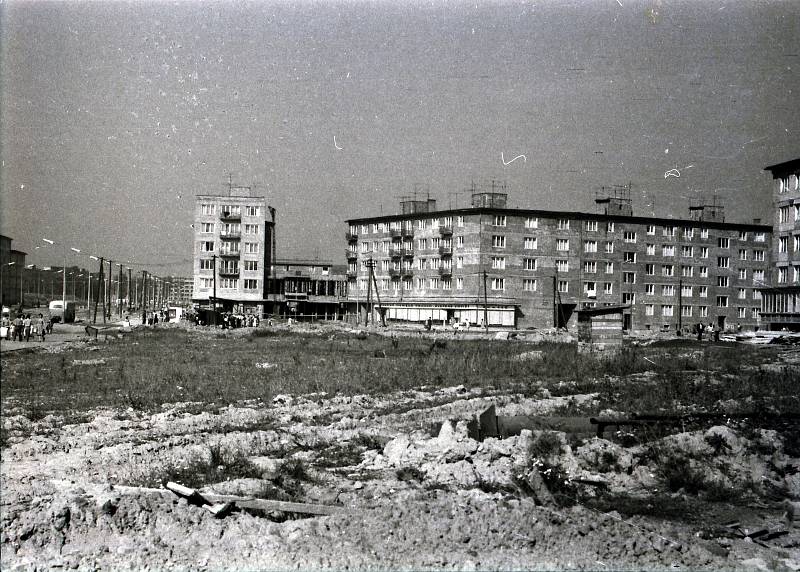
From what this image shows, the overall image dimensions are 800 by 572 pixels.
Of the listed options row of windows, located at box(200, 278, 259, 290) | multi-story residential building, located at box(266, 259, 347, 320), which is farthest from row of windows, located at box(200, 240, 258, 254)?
multi-story residential building, located at box(266, 259, 347, 320)

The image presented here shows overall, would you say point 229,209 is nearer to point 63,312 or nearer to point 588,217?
point 63,312

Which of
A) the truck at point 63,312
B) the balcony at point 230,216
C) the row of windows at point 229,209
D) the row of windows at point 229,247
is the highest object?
the row of windows at point 229,209

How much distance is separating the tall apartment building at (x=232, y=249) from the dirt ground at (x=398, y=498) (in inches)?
2859

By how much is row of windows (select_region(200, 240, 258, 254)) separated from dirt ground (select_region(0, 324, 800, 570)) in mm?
72780

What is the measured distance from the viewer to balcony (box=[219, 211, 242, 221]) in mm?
84188

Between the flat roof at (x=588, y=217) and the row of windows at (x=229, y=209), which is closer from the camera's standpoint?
the flat roof at (x=588, y=217)

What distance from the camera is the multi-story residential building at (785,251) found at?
1991 inches

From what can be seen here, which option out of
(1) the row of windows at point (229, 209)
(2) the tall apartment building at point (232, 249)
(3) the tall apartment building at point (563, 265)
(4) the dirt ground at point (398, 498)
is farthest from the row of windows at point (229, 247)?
(4) the dirt ground at point (398, 498)

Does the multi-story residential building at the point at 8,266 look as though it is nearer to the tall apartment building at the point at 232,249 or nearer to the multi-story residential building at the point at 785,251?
the tall apartment building at the point at 232,249

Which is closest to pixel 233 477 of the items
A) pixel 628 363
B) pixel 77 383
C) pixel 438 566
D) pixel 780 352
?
pixel 438 566

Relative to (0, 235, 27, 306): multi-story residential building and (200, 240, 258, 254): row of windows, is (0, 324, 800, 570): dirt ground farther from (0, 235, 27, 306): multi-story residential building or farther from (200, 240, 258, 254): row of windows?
(200, 240, 258, 254): row of windows

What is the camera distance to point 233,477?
29.9 ft

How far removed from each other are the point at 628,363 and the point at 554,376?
361cm

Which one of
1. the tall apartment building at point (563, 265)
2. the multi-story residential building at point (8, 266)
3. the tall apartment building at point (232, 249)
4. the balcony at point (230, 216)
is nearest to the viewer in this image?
the multi-story residential building at point (8, 266)
